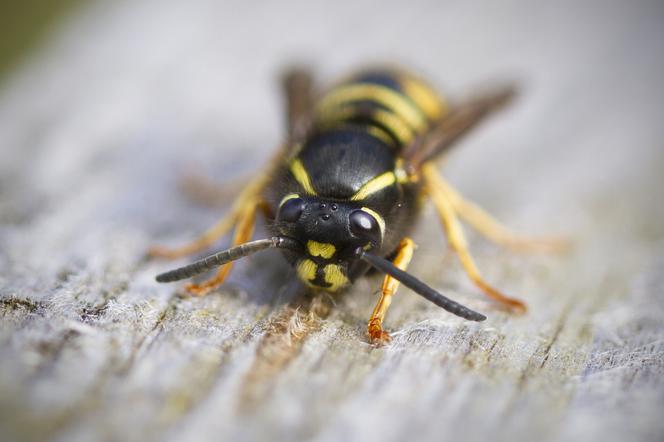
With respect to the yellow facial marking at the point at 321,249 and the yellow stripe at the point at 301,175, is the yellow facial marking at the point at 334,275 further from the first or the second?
the yellow stripe at the point at 301,175

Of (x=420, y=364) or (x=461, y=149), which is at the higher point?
(x=420, y=364)

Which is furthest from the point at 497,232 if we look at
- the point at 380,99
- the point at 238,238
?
the point at 238,238

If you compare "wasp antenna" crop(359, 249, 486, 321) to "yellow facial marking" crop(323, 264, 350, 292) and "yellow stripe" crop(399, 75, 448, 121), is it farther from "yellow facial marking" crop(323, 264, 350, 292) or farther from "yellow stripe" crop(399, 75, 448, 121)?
"yellow stripe" crop(399, 75, 448, 121)

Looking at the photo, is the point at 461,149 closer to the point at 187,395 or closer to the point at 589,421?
the point at 589,421

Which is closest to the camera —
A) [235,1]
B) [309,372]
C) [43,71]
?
[309,372]

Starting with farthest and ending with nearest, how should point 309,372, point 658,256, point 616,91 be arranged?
point 616,91, point 658,256, point 309,372

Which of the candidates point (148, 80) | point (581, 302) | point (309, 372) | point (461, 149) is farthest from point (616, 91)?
point (309, 372)

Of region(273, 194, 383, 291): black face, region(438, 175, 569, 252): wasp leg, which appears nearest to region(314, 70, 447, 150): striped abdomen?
region(438, 175, 569, 252): wasp leg

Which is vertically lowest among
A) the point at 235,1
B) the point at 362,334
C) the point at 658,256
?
the point at 658,256
